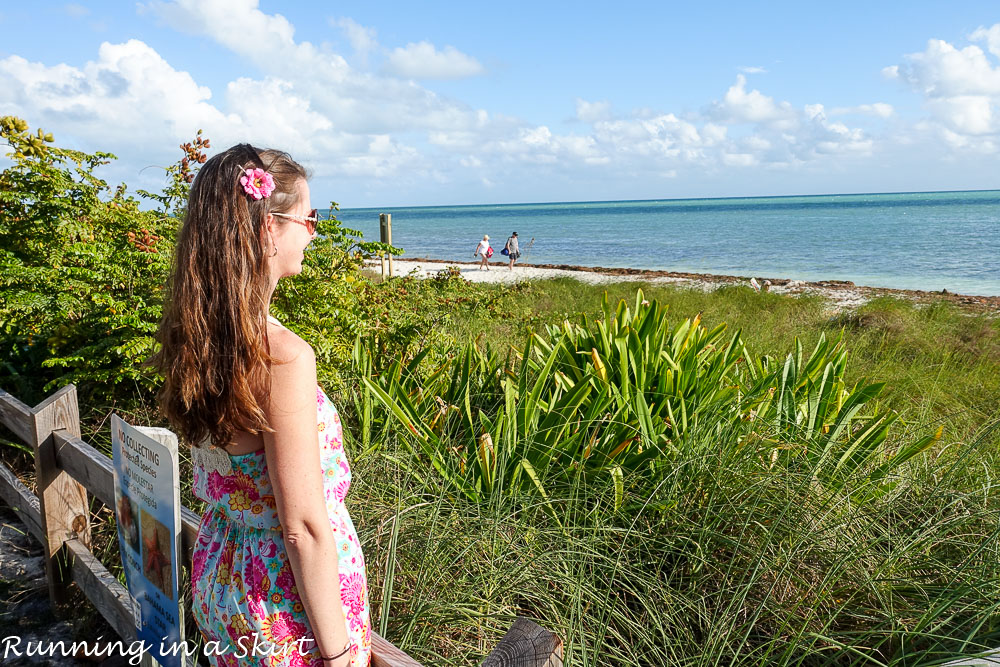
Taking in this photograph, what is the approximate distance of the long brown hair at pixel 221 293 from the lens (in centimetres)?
147

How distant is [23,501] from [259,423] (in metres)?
3.06

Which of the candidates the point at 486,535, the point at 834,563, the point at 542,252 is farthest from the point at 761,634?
the point at 542,252

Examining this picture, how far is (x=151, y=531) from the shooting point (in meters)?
1.76

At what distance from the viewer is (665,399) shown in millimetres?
3693

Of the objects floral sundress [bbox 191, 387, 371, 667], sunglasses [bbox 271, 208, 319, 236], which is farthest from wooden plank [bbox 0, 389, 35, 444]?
sunglasses [bbox 271, 208, 319, 236]

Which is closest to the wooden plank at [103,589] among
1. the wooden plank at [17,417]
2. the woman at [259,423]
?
the wooden plank at [17,417]

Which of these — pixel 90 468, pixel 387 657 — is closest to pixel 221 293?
pixel 387 657

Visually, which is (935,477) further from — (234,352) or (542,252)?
(542,252)

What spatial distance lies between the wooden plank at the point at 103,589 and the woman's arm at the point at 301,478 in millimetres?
1521

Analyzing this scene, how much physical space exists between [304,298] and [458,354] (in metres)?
1.03

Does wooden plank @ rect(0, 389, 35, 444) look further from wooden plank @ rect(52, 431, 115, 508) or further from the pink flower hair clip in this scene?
the pink flower hair clip

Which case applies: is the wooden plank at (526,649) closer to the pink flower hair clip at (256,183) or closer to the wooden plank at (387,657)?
the wooden plank at (387,657)

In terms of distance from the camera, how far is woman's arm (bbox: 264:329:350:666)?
1.43 m

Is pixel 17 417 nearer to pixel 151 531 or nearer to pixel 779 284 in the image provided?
pixel 151 531
